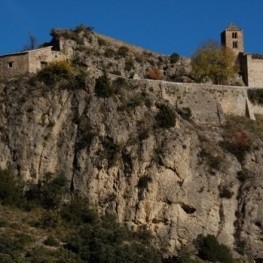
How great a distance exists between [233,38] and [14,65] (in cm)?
2535

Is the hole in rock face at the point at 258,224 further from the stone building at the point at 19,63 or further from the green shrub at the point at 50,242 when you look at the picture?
the stone building at the point at 19,63

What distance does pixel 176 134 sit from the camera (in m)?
64.6

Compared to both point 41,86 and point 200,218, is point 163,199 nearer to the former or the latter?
point 200,218

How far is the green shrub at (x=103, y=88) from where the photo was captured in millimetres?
65375

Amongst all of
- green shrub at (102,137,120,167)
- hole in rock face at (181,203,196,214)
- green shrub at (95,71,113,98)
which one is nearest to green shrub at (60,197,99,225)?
green shrub at (102,137,120,167)

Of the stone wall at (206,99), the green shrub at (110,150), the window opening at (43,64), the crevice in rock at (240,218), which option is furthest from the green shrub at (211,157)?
the window opening at (43,64)

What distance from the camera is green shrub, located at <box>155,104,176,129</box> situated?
Result: 65.1 m

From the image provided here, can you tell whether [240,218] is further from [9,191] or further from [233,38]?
[233,38]

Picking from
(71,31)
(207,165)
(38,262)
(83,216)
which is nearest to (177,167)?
(207,165)

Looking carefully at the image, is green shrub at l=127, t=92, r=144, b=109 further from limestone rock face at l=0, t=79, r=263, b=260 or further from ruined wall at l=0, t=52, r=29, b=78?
ruined wall at l=0, t=52, r=29, b=78

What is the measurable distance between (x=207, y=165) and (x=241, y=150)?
10.7 ft

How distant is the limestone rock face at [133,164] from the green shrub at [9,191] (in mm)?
908

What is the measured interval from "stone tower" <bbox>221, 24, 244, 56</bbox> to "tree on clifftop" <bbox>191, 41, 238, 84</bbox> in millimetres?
4296

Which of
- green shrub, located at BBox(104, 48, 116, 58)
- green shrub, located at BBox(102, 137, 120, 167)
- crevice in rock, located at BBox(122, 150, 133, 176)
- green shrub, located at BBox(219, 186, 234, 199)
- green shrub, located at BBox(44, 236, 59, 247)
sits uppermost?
green shrub, located at BBox(104, 48, 116, 58)
